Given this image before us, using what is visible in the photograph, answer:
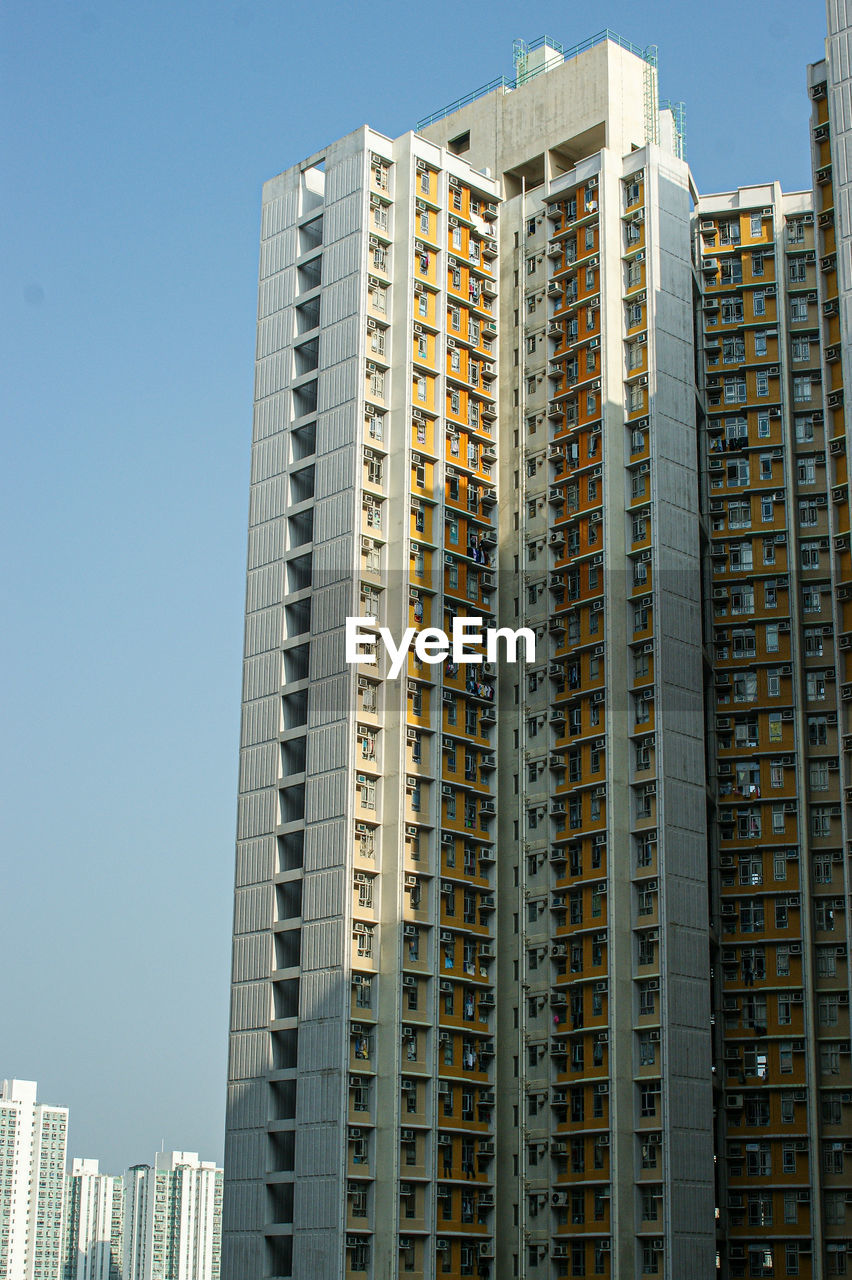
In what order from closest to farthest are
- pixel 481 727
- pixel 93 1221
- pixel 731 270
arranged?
pixel 481 727 < pixel 731 270 < pixel 93 1221

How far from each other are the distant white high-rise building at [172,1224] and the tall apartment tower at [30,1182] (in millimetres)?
7495

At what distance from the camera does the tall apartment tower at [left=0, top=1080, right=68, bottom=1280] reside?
124000 millimetres

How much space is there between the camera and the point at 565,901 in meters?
54.9

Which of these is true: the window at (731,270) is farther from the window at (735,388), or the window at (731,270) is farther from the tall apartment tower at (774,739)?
the window at (735,388)

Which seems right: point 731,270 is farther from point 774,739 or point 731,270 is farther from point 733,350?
point 774,739

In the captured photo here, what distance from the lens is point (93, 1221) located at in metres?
137

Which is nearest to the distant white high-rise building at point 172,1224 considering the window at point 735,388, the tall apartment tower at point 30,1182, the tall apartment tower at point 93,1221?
the tall apartment tower at point 93,1221

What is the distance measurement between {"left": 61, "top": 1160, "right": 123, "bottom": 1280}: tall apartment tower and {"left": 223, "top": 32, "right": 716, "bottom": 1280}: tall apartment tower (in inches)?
3544

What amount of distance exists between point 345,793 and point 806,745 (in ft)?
53.8

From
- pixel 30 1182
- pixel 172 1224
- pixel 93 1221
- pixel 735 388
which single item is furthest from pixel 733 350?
pixel 93 1221

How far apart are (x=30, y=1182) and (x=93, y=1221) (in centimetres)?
1388

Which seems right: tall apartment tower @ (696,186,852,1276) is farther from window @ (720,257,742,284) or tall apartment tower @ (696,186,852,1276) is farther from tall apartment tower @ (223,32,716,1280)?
tall apartment tower @ (223,32,716,1280)

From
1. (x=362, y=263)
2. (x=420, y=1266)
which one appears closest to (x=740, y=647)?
(x=362, y=263)

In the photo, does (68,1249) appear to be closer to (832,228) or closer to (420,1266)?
(420,1266)
